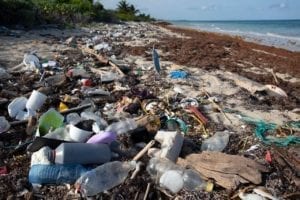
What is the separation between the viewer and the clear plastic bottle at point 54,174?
11.0ft

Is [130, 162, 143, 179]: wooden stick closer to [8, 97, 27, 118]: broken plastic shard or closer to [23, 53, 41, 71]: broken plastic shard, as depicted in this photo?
[8, 97, 27, 118]: broken plastic shard

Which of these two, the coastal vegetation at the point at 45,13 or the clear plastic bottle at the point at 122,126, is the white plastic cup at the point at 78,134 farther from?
the coastal vegetation at the point at 45,13

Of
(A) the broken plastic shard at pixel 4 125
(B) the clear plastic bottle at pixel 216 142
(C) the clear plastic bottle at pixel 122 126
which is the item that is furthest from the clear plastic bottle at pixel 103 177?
(A) the broken plastic shard at pixel 4 125

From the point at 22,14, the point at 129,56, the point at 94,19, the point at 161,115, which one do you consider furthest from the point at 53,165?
the point at 94,19

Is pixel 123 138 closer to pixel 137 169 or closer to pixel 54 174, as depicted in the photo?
pixel 137 169

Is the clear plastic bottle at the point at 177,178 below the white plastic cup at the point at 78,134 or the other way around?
below

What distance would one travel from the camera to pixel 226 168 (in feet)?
11.5

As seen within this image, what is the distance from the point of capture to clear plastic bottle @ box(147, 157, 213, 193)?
133 inches

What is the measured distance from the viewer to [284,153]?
4.09 m

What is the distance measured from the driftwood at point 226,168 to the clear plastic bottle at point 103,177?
56 centimetres

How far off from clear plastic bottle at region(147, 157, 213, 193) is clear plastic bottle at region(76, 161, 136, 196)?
0.82 ft

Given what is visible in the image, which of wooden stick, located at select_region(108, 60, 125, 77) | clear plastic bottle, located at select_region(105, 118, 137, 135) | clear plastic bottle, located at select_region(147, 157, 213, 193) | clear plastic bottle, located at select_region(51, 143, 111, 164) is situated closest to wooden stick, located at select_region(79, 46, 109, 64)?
wooden stick, located at select_region(108, 60, 125, 77)

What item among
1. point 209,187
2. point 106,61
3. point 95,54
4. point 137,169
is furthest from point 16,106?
point 95,54

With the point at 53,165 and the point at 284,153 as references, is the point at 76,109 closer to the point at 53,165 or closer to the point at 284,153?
the point at 53,165
